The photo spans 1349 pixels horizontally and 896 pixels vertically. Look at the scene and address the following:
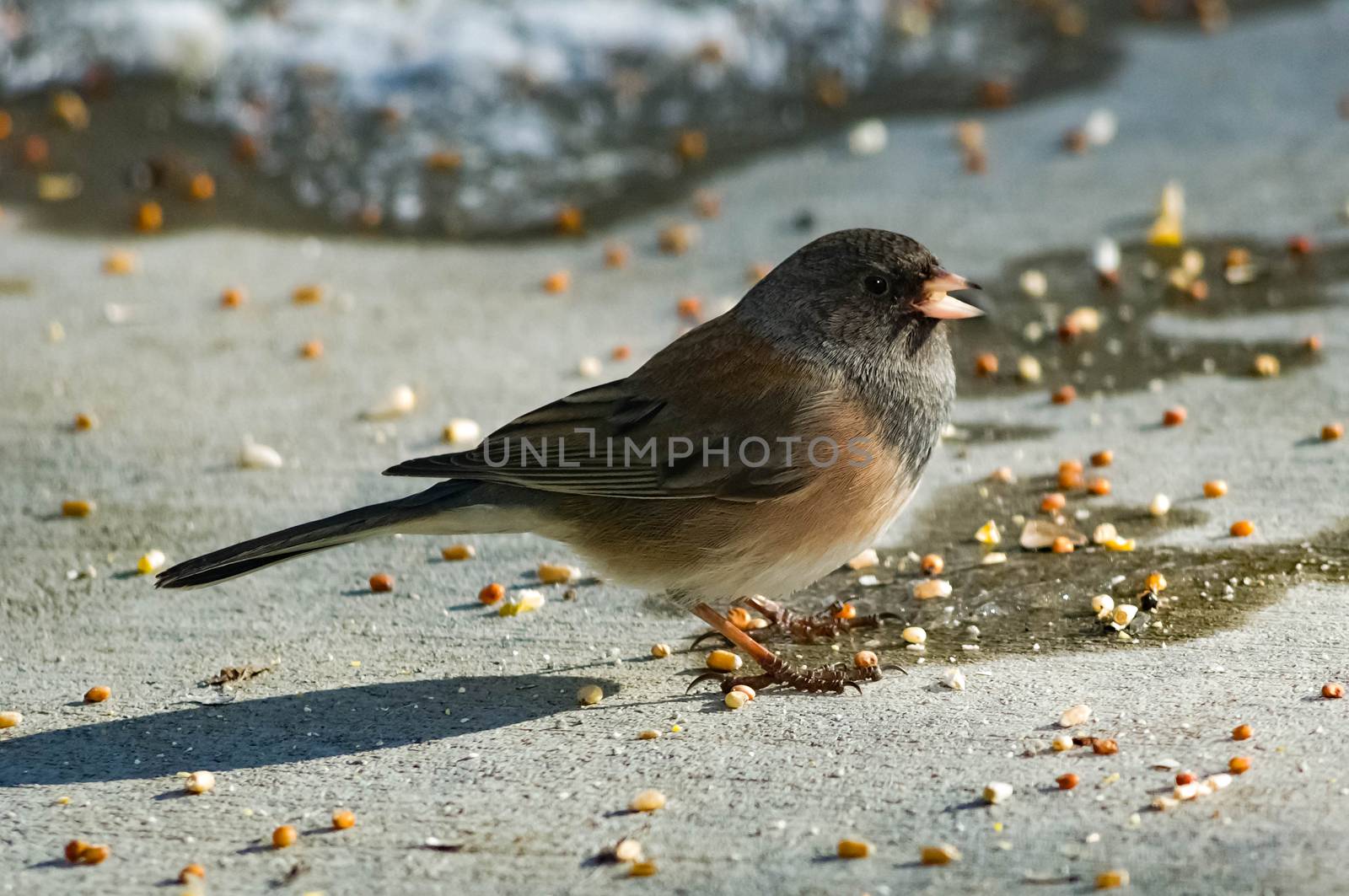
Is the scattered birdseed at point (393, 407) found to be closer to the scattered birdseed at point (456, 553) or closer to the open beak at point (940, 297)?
the scattered birdseed at point (456, 553)

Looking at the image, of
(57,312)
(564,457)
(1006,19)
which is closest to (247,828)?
(564,457)

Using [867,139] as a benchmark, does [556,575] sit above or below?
below

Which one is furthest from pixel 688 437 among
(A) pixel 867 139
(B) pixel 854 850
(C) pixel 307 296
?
(A) pixel 867 139

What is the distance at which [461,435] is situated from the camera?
524 cm

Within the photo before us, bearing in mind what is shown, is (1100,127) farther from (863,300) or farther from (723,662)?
(723,662)

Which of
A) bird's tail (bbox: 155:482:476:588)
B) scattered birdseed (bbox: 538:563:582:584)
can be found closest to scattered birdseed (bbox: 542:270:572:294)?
scattered birdseed (bbox: 538:563:582:584)

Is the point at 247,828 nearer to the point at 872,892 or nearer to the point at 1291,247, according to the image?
the point at 872,892

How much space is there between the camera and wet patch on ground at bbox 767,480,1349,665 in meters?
3.91

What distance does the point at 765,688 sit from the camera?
3.85 m

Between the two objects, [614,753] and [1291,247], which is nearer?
[614,753]

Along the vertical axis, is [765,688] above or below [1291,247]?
below

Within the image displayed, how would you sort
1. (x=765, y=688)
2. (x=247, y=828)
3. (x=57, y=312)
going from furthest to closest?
1. (x=57, y=312)
2. (x=765, y=688)
3. (x=247, y=828)

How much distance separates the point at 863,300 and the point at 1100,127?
4180 millimetres

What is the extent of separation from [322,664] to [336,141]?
427cm
